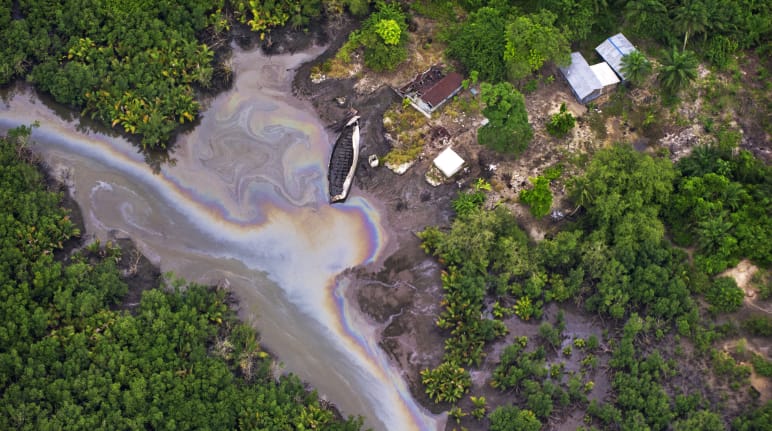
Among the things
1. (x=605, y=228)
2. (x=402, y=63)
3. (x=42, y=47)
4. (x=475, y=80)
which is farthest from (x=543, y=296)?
(x=42, y=47)

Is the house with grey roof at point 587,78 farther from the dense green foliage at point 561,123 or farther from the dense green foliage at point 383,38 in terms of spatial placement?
the dense green foliage at point 383,38

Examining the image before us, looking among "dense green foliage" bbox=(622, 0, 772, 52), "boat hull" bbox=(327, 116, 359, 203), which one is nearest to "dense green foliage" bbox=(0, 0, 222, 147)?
"boat hull" bbox=(327, 116, 359, 203)

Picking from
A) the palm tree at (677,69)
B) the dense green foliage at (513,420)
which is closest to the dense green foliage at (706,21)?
the palm tree at (677,69)

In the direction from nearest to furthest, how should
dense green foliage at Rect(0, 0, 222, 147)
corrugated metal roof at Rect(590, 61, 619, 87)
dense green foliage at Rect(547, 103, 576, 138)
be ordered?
dense green foliage at Rect(547, 103, 576, 138), dense green foliage at Rect(0, 0, 222, 147), corrugated metal roof at Rect(590, 61, 619, 87)

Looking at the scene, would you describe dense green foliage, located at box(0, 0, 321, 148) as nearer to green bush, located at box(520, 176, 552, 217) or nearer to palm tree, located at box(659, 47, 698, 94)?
green bush, located at box(520, 176, 552, 217)

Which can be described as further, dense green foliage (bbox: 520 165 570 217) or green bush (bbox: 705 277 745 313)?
dense green foliage (bbox: 520 165 570 217)

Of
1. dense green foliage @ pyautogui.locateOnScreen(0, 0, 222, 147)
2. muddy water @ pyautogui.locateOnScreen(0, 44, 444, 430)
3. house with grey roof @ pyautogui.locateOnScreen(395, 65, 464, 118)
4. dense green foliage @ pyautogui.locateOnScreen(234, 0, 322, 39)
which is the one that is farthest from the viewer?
dense green foliage @ pyautogui.locateOnScreen(234, 0, 322, 39)
